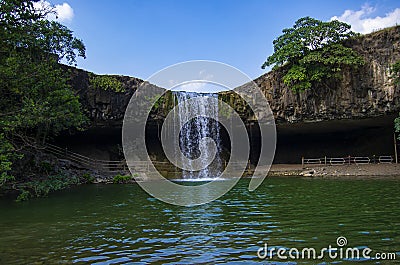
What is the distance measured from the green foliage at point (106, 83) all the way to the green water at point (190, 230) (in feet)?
A: 56.5

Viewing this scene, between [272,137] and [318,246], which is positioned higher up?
[272,137]

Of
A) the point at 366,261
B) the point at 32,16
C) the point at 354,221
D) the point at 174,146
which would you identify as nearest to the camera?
the point at 366,261

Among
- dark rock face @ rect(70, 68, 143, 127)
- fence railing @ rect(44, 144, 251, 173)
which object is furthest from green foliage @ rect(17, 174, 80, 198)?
dark rock face @ rect(70, 68, 143, 127)

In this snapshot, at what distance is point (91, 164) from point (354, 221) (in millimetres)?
25644

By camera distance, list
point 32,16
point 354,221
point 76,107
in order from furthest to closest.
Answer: point 76,107 → point 32,16 → point 354,221

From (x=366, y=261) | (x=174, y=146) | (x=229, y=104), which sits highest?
(x=229, y=104)

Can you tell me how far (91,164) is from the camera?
29.9 metres

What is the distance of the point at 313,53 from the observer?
2698 centimetres

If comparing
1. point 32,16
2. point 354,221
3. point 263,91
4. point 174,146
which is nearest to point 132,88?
point 174,146

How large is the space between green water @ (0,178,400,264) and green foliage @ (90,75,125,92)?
17225 millimetres

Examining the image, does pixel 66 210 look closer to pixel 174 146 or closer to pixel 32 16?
pixel 32 16
